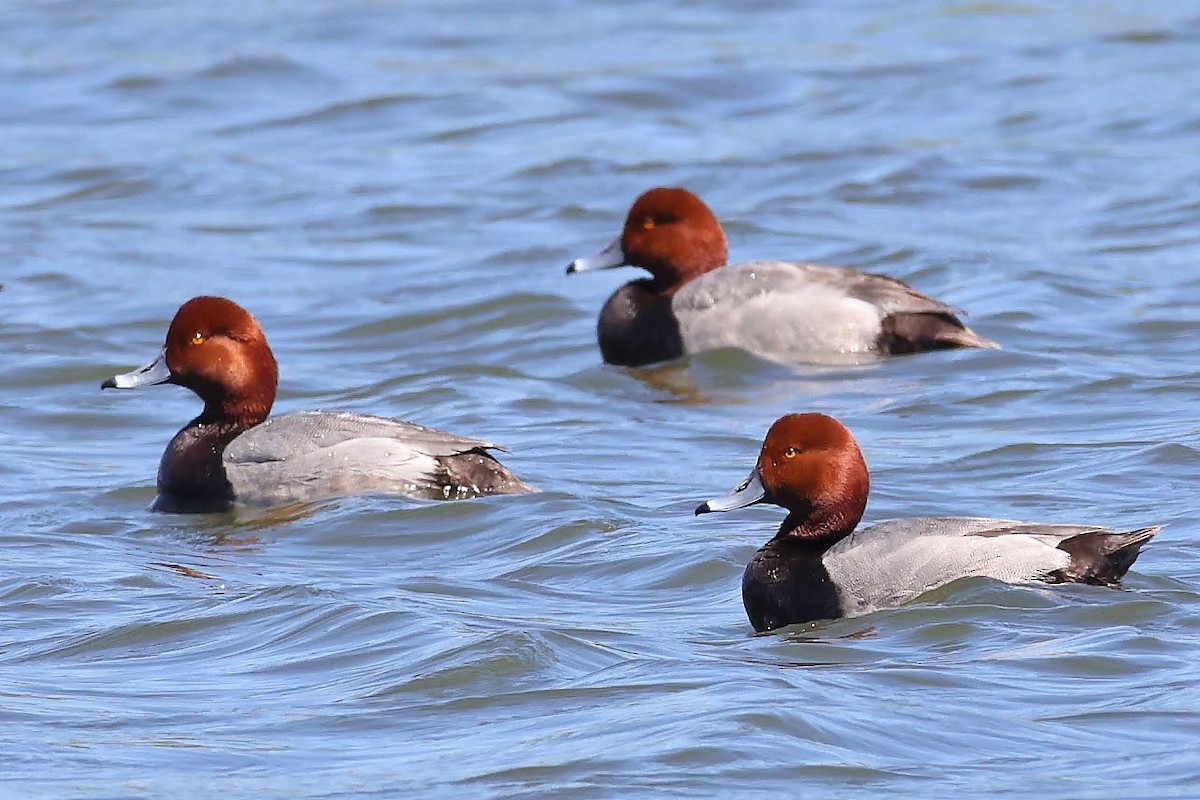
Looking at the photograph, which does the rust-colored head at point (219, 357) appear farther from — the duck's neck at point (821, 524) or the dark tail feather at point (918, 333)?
the dark tail feather at point (918, 333)

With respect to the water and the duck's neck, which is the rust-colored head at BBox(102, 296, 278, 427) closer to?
the water

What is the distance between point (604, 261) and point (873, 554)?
19.6 ft

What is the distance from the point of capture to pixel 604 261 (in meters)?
13.4

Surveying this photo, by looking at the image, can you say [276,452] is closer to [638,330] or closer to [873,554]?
[873,554]

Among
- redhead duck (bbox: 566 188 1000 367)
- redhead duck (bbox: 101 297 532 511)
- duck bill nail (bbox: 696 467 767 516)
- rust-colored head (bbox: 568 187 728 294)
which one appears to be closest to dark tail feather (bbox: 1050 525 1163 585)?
duck bill nail (bbox: 696 467 767 516)

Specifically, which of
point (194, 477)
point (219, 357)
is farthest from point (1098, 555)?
point (219, 357)

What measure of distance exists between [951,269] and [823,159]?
3.50 metres

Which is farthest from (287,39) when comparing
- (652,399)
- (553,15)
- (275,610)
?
(275,610)

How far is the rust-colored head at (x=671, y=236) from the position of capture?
13156mm

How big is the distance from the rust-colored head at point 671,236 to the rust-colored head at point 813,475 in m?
5.32

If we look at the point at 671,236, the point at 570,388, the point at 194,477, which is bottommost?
the point at 570,388

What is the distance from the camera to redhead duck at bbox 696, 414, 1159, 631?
7613mm

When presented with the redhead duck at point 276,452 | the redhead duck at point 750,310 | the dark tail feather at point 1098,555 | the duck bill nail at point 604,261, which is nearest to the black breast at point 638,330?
the redhead duck at point 750,310

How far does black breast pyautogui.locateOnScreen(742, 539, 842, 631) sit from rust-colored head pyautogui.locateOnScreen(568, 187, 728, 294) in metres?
5.55
